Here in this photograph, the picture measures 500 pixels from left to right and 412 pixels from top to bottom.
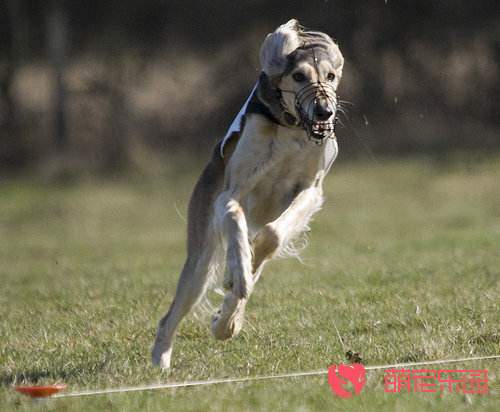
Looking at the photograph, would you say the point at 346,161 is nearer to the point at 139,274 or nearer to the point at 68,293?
the point at 139,274

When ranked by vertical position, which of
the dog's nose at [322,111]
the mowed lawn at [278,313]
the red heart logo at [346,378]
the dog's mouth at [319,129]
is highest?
the dog's nose at [322,111]

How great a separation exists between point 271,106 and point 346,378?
56.6 inches

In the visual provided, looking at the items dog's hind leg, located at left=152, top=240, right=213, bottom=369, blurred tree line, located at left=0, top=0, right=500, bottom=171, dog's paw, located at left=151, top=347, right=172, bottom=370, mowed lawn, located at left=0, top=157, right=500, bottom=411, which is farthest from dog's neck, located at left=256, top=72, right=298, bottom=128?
blurred tree line, located at left=0, top=0, right=500, bottom=171

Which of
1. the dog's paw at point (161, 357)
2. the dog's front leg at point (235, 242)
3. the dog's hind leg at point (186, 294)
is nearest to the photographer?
the dog's front leg at point (235, 242)

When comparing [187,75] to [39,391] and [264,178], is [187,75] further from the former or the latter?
[39,391]

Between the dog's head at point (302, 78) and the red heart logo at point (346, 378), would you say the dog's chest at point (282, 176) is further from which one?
the red heart logo at point (346, 378)

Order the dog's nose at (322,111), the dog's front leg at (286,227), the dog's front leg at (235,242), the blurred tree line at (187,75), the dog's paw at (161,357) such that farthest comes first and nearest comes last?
the blurred tree line at (187,75) → the dog's front leg at (286,227) → the dog's paw at (161,357) → the dog's nose at (322,111) → the dog's front leg at (235,242)

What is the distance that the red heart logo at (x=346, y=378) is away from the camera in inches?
137

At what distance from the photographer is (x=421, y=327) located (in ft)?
15.8

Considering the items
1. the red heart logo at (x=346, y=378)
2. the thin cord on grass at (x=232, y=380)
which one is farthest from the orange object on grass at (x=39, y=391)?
the red heart logo at (x=346, y=378)

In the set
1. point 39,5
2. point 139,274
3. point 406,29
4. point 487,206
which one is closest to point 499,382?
point 139,274

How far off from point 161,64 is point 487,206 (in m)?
7.48

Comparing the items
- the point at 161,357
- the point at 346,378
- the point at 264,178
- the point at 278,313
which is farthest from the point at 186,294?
the point at 346,378

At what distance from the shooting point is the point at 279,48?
4.55 m
